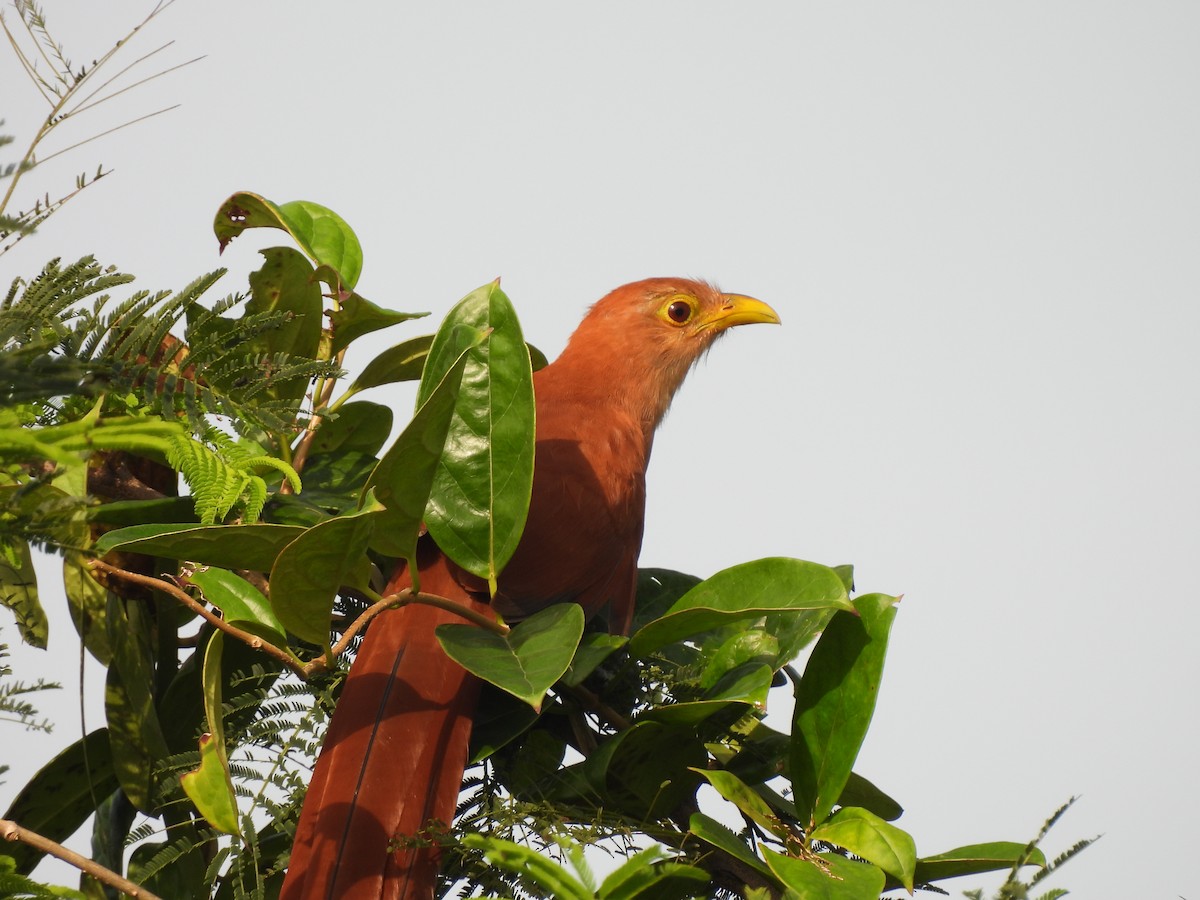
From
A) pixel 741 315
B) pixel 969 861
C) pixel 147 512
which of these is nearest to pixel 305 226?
pixel 147 512

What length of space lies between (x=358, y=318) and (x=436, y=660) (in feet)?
2.67

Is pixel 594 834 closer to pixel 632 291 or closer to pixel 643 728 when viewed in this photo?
pixel 643 728

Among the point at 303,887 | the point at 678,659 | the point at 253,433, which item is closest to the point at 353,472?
the point at 253,433

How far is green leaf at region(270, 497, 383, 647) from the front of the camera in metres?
1.50

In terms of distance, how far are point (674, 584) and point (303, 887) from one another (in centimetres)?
132

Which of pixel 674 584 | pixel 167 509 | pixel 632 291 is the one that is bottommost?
pixel 167 509

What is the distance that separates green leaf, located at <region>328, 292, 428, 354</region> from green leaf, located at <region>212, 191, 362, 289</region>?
0.16 ft

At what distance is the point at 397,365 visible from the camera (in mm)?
2498

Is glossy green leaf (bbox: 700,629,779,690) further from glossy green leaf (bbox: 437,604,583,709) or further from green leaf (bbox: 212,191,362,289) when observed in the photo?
green leaf (bbox: 212,191,362,289)

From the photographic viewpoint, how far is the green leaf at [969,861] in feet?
6.05

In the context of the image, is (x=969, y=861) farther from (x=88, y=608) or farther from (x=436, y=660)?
(x=88, y=608)

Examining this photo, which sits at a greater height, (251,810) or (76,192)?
(76,192)

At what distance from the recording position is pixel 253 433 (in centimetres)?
221

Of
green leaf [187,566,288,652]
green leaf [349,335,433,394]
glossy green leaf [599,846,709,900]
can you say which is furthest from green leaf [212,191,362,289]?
glossy green leaf [599,846,709,900]
